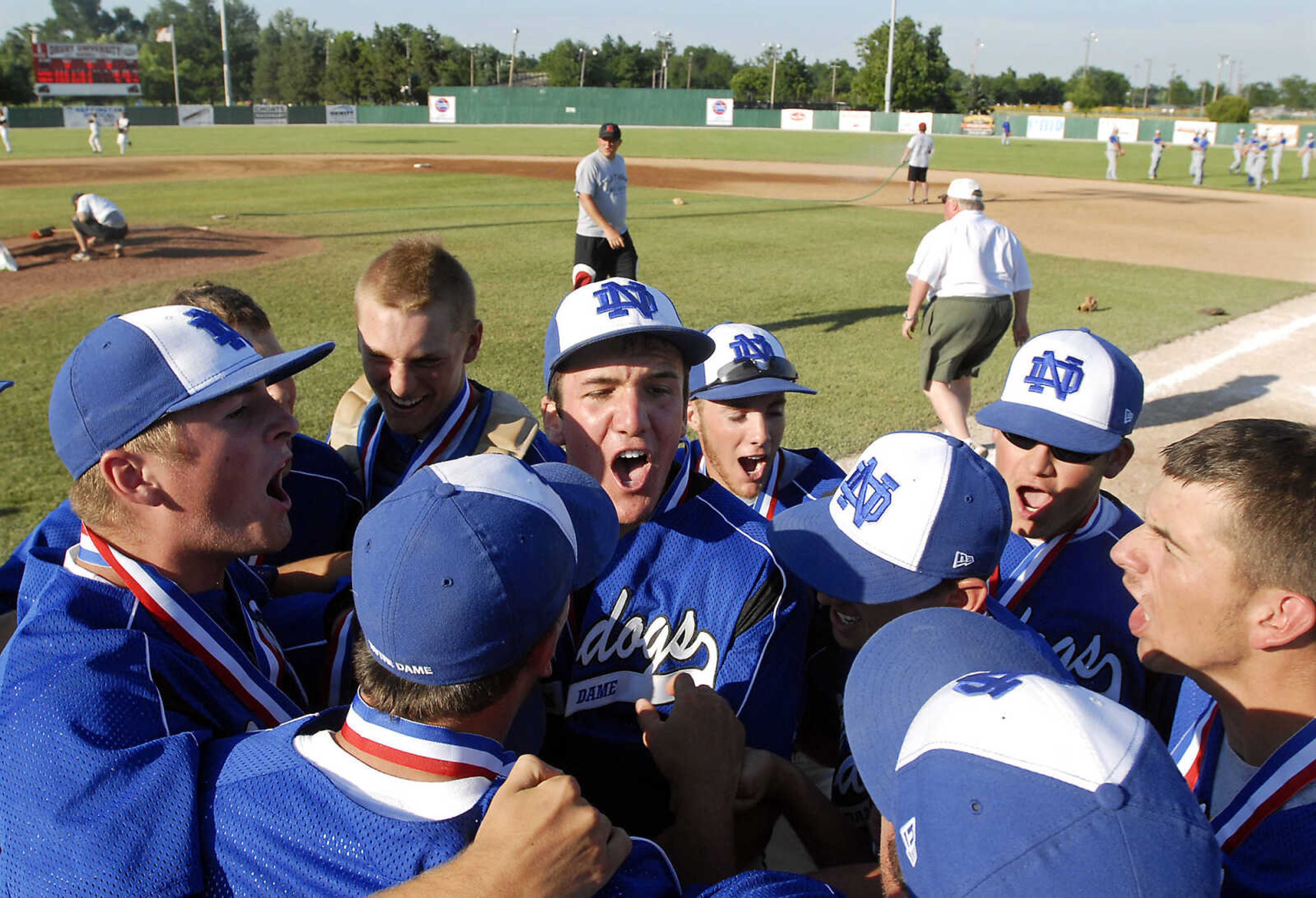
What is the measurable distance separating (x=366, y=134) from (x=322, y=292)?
50799 mm

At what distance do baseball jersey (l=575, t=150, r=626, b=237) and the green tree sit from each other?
250 ft

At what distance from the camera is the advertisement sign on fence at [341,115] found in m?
74.5

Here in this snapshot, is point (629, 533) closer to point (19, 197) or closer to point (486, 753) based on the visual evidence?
point (486, 753)

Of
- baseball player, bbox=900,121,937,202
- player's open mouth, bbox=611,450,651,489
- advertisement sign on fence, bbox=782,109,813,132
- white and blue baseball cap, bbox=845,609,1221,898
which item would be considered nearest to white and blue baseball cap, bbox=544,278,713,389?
player's open mouth, bbox=611,450,651,489

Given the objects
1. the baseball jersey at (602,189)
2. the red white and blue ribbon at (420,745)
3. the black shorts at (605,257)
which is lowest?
the red white and blue ribbon at (420,745)

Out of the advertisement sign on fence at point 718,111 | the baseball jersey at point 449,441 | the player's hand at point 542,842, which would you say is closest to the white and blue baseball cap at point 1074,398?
the baseball jersey at point 449,441

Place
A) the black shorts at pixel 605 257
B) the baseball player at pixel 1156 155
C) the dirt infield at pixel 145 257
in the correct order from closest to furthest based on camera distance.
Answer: the black shorts at pixel 605 257 < the dirt infield at pixel 145 257 < the baseball player at pixel 1156 155

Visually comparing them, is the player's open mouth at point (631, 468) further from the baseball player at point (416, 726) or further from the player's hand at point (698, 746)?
the baseball player at point (416, 726)

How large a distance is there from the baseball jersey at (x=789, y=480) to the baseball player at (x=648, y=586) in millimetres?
1214

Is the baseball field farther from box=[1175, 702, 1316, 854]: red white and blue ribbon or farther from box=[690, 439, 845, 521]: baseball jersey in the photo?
box=[1175, 702, 1316, 854]: red white and blue ribbon

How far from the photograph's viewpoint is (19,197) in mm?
27312

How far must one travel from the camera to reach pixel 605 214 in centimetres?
1211

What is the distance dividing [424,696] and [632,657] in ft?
2.59

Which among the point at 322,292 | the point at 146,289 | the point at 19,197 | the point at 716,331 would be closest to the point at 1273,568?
the point at 716,331
